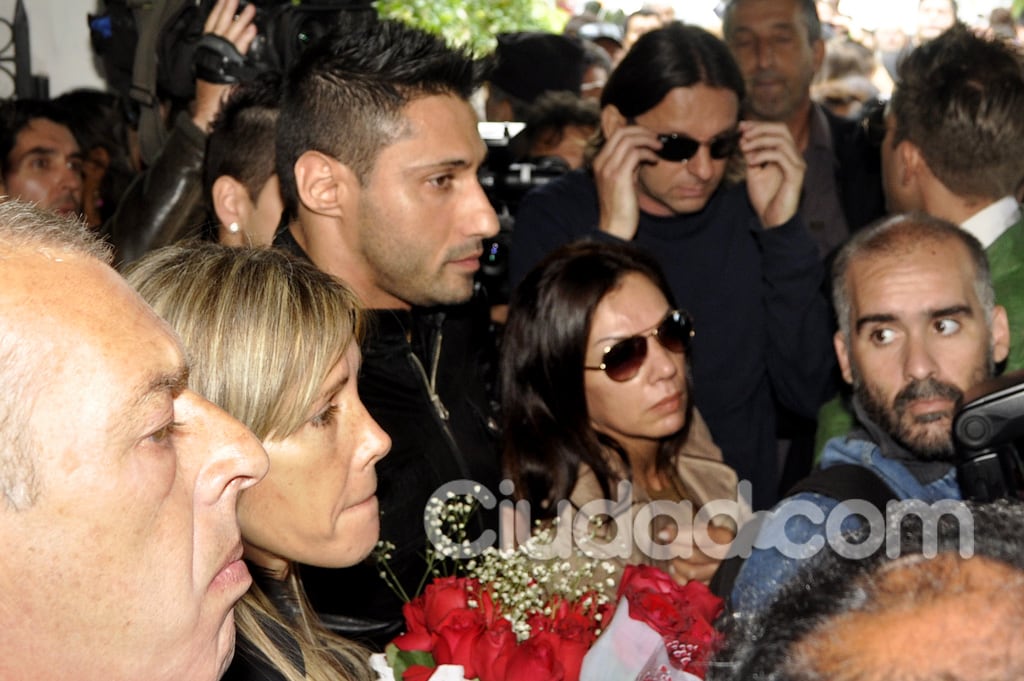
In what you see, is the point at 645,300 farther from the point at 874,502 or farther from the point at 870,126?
the point at 870,126

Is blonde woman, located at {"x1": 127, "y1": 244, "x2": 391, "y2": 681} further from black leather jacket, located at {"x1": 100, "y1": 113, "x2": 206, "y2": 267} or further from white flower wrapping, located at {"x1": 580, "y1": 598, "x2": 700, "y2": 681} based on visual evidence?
black leather jacket, located at {"x1": 100, "y1": 113, "x2": 206, "y2": 267}

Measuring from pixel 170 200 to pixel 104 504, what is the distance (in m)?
3.30

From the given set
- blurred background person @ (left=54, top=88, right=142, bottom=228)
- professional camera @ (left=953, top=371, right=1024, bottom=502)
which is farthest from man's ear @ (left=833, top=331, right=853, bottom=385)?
blurred background person @ (left=54, top=88, right=142, bottom=228)

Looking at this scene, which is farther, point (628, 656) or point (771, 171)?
point (771, 171)

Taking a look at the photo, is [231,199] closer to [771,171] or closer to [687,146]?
[687,146]

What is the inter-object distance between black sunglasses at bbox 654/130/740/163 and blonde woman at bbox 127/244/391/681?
6.90 feet

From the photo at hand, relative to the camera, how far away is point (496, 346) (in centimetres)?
396

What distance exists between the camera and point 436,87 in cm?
331

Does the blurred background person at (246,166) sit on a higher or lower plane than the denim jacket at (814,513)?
higher

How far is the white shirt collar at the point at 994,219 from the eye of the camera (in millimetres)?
3805

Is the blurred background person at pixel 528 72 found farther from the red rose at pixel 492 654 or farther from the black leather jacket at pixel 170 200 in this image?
the red rose at pixel 492 654

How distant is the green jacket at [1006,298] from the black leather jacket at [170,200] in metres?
2.11

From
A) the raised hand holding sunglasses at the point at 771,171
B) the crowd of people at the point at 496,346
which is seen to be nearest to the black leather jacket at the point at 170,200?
the crowd of people at the point at 496,346

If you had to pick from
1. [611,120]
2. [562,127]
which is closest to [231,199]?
[611,120]
